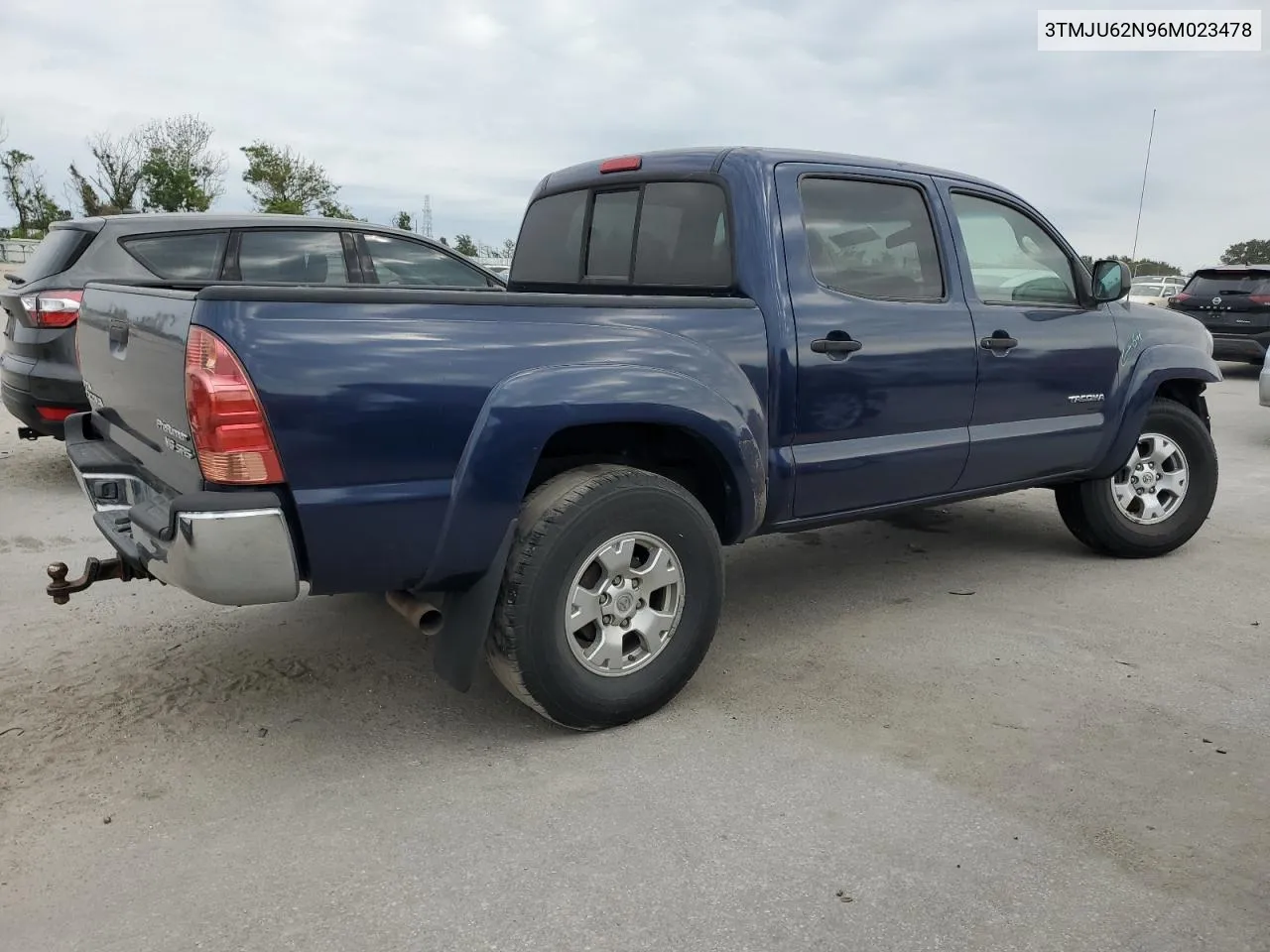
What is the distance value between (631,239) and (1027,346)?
180 centimetres

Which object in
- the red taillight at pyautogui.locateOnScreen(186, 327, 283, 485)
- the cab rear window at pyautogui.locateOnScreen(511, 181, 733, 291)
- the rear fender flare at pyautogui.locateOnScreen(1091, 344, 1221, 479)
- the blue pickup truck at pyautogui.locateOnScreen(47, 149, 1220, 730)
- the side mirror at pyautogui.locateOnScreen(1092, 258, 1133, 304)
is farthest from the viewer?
the rear fender flare at pyautogui.locateOnScreen(1091, 344, 1221, 479)

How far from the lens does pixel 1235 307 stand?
1350 cm

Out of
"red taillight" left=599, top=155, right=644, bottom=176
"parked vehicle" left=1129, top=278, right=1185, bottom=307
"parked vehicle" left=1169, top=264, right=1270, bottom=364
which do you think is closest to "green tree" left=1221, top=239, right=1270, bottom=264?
"parked vehicle" left=1129, top=278, right=1185, bottom=307

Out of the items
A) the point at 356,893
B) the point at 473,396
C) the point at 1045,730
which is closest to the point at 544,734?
the point at 356,893

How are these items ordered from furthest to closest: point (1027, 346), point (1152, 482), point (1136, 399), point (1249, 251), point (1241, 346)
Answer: point (1249, 251)
point (1241, 346)
point (1152, 482)
point (1136, 399)
point (1027, 346)

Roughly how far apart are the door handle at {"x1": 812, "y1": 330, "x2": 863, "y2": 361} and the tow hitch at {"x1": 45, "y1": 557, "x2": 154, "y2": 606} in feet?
7.75

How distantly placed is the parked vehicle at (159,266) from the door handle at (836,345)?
3491 mm

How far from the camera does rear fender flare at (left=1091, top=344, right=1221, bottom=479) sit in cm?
486

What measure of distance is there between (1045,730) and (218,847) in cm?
248

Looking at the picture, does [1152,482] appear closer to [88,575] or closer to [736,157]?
[736,157]

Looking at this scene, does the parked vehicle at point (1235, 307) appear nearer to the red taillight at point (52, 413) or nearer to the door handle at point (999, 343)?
the door handle at point (999, 343)

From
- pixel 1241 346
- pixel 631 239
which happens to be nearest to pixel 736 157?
pixel 631 239

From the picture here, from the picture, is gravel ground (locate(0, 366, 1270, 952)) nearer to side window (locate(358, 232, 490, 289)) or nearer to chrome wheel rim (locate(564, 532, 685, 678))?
chrome wheel rim (locate(564, 532, 685, 678))

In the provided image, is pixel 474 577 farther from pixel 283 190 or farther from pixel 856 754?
pixel 283 190
